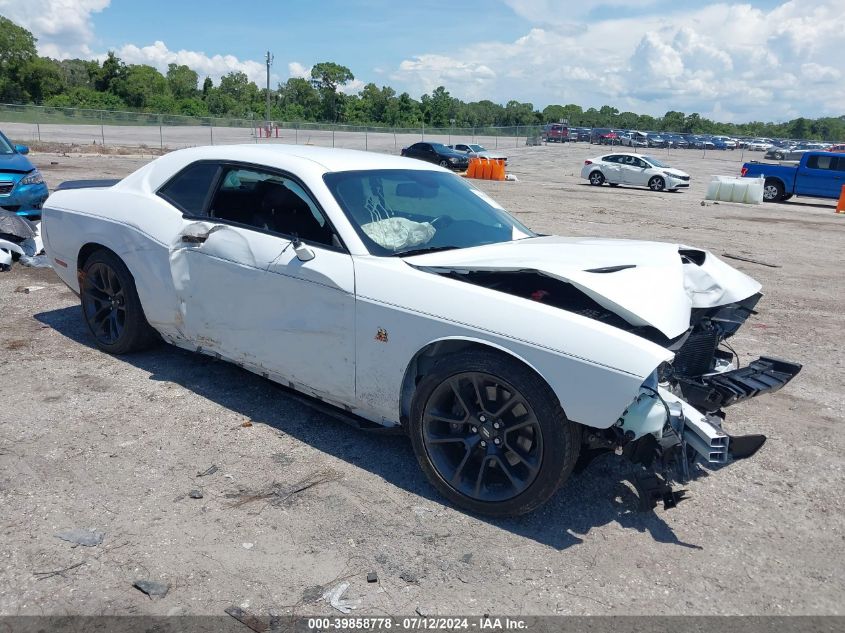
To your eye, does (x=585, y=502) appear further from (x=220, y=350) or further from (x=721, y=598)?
(x=220, y=350)

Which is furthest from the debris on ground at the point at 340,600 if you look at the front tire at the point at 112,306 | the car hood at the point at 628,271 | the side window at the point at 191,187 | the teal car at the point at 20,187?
the teal car at the point at 20,187

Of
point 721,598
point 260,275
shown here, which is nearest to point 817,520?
point 721,598

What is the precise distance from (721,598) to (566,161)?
4663 cm

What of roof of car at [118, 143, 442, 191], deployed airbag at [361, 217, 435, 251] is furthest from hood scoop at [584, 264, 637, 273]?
roof of car at [118, 143, 442, 191]

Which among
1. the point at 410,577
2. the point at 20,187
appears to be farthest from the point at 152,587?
the point at 20,187

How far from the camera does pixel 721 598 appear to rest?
2.98m

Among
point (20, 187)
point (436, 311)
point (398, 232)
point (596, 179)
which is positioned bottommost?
point (596, 179)

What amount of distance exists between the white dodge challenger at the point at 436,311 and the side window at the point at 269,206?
1 centimetres

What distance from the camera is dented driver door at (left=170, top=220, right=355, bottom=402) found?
12.8 feet

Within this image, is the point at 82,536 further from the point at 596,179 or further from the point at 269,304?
the point at 596,179

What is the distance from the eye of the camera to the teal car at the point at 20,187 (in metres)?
9.55

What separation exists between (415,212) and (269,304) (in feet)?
3.56

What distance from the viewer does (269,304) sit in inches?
165

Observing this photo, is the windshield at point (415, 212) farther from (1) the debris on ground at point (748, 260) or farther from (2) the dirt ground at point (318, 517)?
(1) the debris on ground at point (748, 260)
